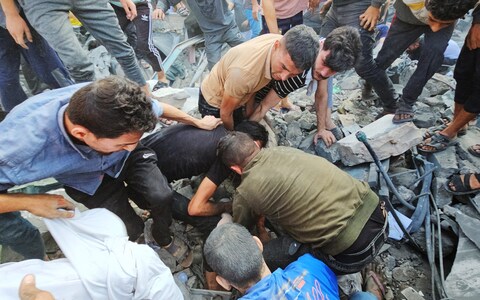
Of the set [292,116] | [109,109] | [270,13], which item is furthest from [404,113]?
[109,109]

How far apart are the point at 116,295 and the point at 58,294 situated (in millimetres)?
251

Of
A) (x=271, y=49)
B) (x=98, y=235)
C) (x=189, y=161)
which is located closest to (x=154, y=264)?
(x=98, y=235)

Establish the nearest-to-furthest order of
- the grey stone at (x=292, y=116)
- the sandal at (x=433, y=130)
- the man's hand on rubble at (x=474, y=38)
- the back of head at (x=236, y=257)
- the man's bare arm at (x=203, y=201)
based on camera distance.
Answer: the back of head at (x=236, y=257) → the man's bare arm at (x=203, y=201) → the man's hand on rubble at (x=474, y=38) → the sandal at (x=433, y=130) → the grey stone at (x=292, y=116)

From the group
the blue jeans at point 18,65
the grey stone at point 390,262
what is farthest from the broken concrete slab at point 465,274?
the blue jeans at point 18,65

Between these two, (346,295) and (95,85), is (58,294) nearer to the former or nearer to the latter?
(95,85)

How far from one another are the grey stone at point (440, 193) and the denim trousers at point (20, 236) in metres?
3.25

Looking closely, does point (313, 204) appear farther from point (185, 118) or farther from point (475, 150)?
point (475, 150)

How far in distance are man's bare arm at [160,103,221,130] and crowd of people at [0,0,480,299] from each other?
0.04 ft

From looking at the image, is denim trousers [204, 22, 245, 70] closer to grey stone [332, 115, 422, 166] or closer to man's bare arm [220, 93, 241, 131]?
man's bare arm [220, 93, 241, 131]

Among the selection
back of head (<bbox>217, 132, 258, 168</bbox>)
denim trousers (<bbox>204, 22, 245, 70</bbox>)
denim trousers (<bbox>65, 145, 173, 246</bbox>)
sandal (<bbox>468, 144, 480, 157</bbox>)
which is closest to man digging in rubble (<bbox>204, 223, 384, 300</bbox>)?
back of head (<bbox>217, 132, 258, 168</bbox>)

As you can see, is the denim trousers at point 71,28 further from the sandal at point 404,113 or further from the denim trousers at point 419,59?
the sandal at point 404,113

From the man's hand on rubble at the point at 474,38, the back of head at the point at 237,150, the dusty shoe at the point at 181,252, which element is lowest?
the dusty shoe at the point at 181,252

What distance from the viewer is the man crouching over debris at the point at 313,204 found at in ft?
6.62

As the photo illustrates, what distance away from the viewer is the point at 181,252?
2.59 m
